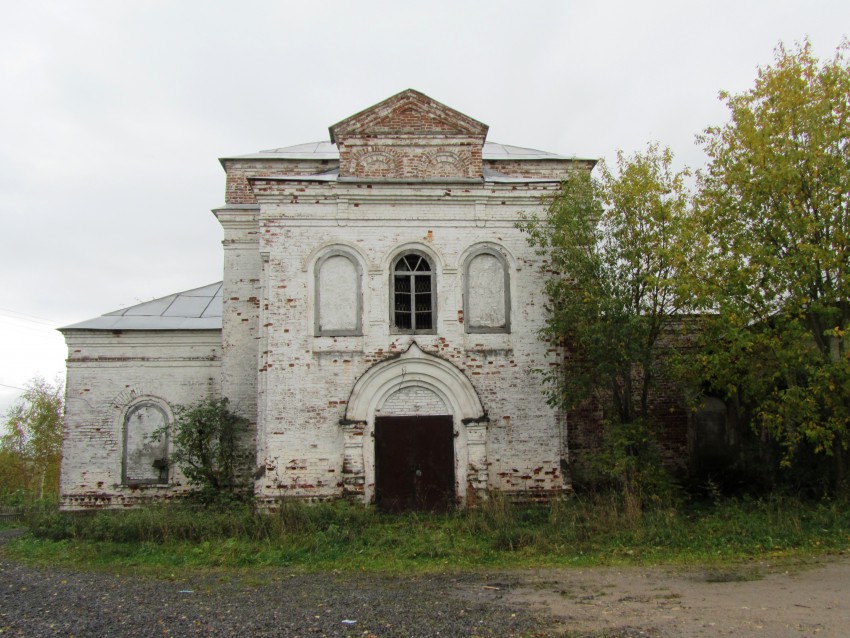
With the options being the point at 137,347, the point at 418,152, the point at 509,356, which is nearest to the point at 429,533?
the point at 509,356

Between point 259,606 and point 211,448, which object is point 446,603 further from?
point 211,448

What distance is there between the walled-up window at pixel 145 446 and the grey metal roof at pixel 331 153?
5.95 m

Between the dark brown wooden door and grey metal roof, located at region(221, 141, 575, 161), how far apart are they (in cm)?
657

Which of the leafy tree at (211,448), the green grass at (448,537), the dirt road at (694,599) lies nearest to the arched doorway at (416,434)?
the green grass at (448,537)

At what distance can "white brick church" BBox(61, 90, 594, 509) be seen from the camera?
42.3 feet

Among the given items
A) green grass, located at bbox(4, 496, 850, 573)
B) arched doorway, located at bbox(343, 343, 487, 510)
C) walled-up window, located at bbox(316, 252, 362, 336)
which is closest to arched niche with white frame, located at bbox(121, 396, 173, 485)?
green grass, located at bbox(4, 496, 850, 573)

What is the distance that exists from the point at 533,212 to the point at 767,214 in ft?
13.1

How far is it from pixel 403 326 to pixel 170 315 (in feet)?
21.0

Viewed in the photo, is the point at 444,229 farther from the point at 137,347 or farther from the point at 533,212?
the point at 137,347

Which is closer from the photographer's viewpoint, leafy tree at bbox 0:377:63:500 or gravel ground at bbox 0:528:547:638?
gravel ground at bbox 0:528:547:638

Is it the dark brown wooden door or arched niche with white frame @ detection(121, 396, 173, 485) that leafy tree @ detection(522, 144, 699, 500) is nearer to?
the dark brown wooden door

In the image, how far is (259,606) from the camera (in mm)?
7656

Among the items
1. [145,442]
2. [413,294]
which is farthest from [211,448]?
[413,294]

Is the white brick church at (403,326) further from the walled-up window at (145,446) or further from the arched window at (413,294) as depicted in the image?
the walled-up window at (145,446)
